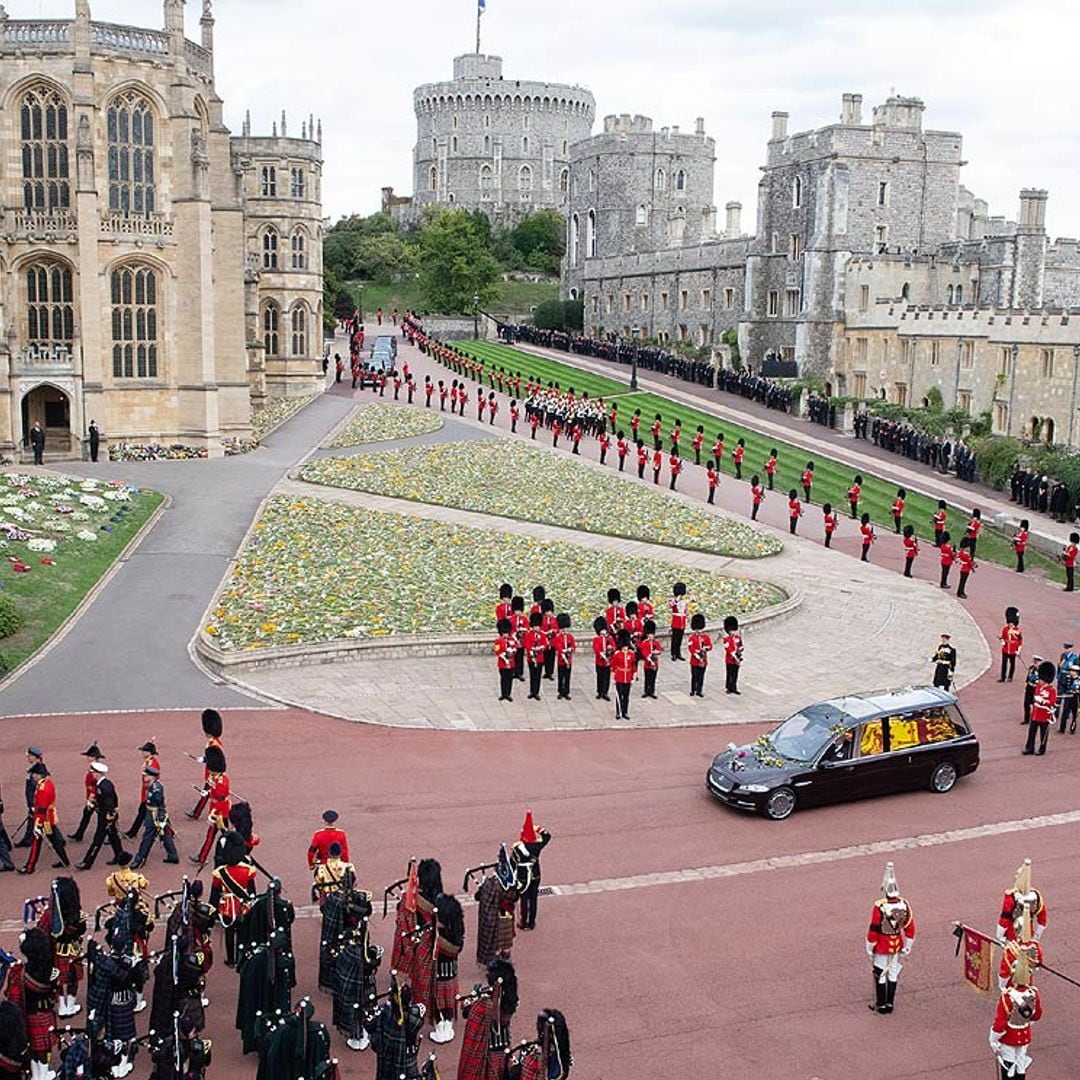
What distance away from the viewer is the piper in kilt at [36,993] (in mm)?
10273

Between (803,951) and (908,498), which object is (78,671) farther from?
(908,498)

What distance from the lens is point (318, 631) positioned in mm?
22891

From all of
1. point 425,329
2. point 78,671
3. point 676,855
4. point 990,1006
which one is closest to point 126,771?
point 78,671

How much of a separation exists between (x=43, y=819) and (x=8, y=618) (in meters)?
9.95

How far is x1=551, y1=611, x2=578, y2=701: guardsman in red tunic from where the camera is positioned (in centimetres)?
2072

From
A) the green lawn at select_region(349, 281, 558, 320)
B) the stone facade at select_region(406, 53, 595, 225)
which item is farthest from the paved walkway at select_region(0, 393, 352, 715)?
the stone facade at select_region(406, 53, 595, 225)

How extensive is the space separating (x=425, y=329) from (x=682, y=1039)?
273 ft

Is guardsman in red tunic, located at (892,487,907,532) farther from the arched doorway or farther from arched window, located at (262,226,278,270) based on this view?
arched window, located at (262,226,278,270)

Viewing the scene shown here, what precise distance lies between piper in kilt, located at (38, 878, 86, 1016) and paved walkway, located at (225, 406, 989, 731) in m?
7.98

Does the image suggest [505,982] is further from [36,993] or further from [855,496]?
[855,496]

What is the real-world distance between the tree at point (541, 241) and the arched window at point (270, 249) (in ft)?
183

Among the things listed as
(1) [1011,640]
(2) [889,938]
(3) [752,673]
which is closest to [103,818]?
(2) [889,938]

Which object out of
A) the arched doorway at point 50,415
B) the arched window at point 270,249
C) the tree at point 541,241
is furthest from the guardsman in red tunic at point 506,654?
the tree at point 541,241

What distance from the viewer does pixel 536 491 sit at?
38.4 meters
